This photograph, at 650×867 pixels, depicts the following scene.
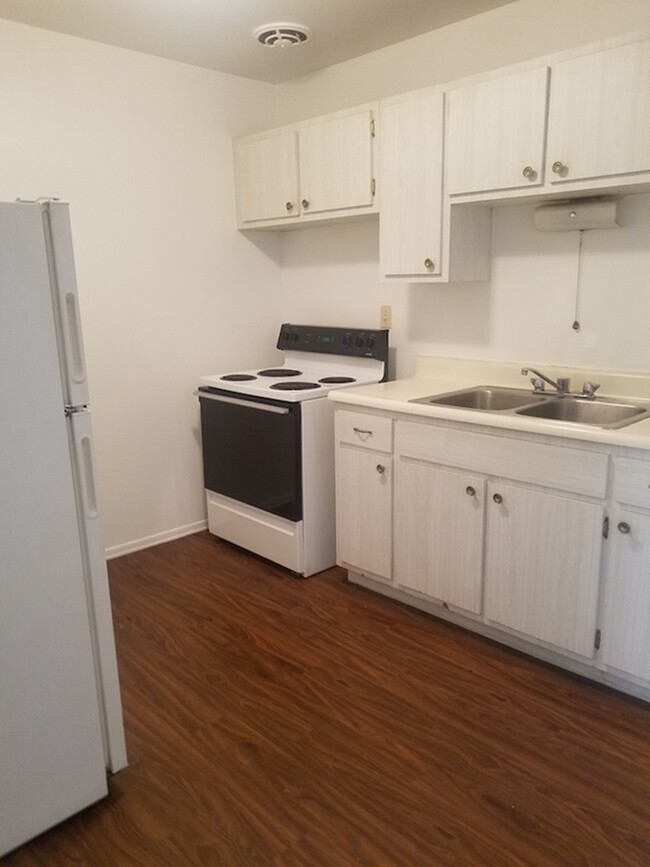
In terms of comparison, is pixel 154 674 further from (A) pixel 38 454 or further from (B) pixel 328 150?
(B) pixel 328 150

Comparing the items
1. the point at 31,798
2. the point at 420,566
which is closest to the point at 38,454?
the point at 31,798

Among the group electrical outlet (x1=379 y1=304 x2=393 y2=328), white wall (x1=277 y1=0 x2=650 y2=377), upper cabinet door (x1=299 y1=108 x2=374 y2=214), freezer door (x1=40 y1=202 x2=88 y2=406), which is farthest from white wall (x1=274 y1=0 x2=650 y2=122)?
freezer door (x1=40 y1=202 x2=88 y2=406)

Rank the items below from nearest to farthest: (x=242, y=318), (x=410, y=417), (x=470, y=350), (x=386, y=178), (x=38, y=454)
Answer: (x=38, y=454) → (x=410, y=417) → (x=386, y=178) → (x=470, y=350) → (x=242, y=318)

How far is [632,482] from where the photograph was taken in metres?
1.91

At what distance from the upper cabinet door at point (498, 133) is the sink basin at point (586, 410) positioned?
0.80 m

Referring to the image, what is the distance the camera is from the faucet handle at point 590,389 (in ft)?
8.11

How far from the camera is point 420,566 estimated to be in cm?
257

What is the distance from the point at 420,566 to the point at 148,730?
3.79 ft

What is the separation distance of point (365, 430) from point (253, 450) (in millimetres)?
643

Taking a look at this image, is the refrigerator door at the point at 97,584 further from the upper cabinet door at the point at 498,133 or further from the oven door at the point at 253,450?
the upper cabinet door at the point at 498,133

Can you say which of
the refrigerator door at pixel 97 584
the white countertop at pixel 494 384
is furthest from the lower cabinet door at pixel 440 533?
the refrigerator door at pixel 97 584

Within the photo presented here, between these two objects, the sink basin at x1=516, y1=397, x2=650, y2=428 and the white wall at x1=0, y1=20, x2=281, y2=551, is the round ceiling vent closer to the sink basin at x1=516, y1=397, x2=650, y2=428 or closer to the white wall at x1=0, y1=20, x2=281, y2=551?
the white wall at x1=0, y1=20, x2=281, y2=551

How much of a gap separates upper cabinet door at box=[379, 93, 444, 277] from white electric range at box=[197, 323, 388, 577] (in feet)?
1.76

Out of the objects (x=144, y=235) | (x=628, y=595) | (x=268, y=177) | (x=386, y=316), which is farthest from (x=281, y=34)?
(x=628, y=595)
